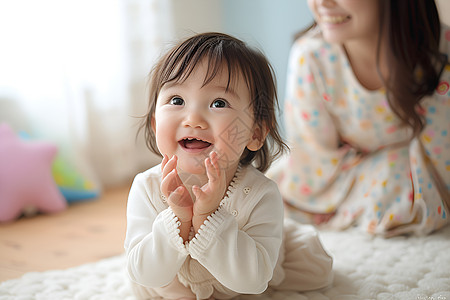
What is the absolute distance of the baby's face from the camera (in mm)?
937

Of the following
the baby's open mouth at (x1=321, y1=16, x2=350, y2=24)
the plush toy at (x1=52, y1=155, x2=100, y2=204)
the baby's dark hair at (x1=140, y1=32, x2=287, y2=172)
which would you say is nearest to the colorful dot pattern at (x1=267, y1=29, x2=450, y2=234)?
the baby's open mouth at (x1=321, y1=16, x2=350, y2=24)

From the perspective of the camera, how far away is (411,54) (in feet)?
4.91

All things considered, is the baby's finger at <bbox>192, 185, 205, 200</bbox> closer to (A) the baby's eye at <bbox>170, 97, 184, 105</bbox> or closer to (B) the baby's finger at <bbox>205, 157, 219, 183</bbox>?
(B) the baby's finger at <bbox>205, 157, 219, 183</bbox>

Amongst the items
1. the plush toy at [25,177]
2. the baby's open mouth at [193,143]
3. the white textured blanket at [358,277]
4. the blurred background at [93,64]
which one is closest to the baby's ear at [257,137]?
the baby's open mouth at [193,143]

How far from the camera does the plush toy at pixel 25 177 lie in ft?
6.18

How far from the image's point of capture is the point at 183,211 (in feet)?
3.05

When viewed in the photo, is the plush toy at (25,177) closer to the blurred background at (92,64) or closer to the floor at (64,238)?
the floor at (64,238)

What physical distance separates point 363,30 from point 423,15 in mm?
172

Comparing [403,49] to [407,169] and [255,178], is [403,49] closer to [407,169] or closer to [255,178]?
[407,169]

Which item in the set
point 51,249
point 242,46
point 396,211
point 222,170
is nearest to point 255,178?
point 222,170

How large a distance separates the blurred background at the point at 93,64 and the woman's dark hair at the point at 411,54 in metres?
0.47

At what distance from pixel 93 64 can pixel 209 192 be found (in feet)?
5.14

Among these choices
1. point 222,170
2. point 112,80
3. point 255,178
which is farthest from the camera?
point 112,80

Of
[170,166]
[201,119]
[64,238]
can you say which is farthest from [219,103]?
[64,238]
